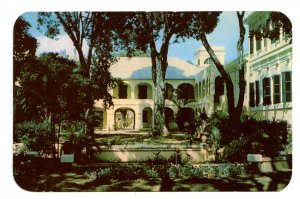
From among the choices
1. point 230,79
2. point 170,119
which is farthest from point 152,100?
point 230,79

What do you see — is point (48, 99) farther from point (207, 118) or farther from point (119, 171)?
point (207, 118)

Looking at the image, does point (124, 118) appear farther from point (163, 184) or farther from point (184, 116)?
point (163, 184)

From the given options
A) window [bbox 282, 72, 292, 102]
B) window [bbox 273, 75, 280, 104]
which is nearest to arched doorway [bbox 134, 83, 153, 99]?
window [bbox 273, 75, 280, 104]

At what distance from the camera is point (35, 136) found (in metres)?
9.59

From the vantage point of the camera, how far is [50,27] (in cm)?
921

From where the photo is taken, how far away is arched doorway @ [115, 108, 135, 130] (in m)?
9.56

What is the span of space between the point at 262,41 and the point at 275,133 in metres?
1.86

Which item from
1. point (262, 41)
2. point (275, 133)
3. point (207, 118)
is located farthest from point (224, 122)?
point (262, 41)

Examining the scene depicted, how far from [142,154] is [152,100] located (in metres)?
1.12

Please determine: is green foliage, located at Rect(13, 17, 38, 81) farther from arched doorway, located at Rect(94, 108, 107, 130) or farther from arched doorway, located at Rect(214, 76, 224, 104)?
arched doorway, located at Rect(214, 76, 224, 104)

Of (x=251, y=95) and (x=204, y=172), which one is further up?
(x=251, y=95)

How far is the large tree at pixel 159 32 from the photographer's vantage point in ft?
30.3

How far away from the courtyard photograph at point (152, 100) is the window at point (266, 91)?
0.02m

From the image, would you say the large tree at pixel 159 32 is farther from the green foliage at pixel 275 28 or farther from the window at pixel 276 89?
the window at pixel 276 89
